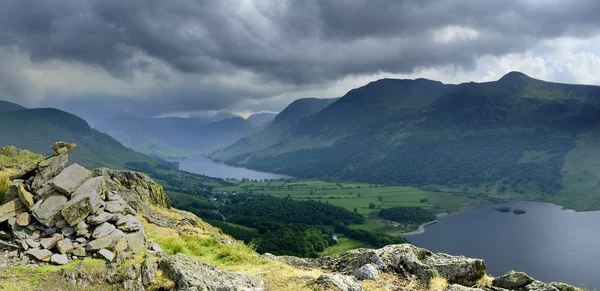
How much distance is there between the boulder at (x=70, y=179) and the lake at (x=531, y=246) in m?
130

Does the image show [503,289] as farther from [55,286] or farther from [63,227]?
[63,227]

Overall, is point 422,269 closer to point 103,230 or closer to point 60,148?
point 103,230

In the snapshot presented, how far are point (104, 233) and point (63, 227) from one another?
2471mm

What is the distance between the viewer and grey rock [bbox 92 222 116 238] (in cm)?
2022

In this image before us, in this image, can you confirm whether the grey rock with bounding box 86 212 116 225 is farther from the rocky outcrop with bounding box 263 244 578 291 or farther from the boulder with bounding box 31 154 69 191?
the rocky outcrop with bounding box 263 244 578 291

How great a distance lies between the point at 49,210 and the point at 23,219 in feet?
4.58

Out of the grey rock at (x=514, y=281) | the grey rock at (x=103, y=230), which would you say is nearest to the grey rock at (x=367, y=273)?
the grey rock at (x=514, y=281)

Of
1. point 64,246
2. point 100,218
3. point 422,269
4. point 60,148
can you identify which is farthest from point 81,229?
point 422,269

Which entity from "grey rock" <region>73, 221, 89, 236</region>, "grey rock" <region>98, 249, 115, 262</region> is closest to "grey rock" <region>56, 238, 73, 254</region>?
"grey rock" <region>73, 221, 89, 236</region>

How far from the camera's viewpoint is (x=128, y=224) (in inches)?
861

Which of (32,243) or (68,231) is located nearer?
(32,243)

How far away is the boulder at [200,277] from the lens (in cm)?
Answer: 1642

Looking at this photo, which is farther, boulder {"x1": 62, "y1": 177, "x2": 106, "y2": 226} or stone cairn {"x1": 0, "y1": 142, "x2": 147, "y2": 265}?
boulder {"x1": 62, "y1": 177, "x2": 106, "y2": 226}

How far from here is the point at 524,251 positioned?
148m
